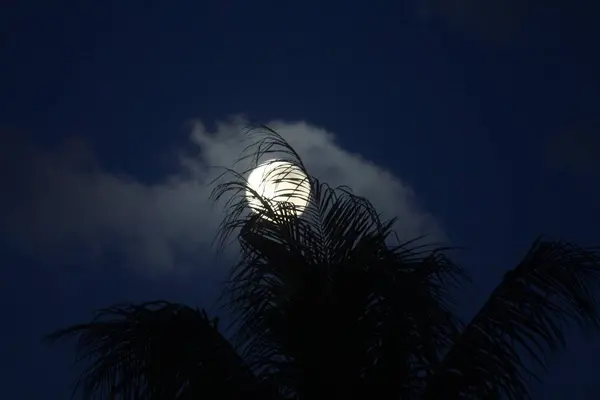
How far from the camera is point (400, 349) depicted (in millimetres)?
6652

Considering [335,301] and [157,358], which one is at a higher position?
[335,301]

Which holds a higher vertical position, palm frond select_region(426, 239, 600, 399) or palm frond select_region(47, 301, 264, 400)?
palm frond select_region(426, 239, 600, 399)

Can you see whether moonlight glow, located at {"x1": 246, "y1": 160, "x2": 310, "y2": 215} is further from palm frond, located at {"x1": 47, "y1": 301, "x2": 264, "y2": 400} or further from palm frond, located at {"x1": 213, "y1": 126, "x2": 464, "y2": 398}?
palm frond, located at {"x1": 47, "y1": 301, "x2": 264, "y2": 400}

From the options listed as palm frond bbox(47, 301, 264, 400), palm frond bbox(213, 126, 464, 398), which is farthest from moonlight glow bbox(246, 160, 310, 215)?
palm frond bbox(47, 301, 264, 400)

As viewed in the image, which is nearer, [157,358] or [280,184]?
[157,358]

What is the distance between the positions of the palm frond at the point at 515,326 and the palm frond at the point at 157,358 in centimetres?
151

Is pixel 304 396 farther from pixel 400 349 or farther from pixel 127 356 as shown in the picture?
pixel 127 356

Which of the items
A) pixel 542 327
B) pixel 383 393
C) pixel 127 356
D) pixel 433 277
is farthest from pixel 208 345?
pixel 542 327

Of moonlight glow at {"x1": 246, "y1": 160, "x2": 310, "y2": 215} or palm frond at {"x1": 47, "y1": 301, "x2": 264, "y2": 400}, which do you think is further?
moonlight glow at {"x1": 246, "y1": 160, "x2": 310, "y2": 215}

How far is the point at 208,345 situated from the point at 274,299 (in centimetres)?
68

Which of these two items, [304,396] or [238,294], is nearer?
[304,396]

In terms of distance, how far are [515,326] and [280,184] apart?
246 cm

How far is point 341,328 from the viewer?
6824 mm

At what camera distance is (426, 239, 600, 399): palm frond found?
6344mm
